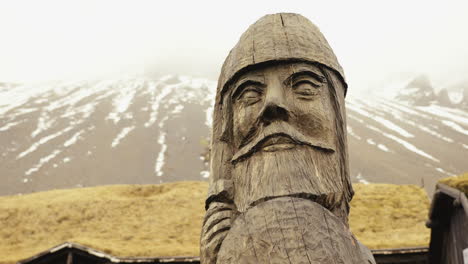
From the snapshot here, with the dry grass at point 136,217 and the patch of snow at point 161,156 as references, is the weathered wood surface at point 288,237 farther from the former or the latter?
the patch of snow at point 161,156

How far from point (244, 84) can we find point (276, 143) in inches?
23.2

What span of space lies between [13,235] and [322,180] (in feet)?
61.5

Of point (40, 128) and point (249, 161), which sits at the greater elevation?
point (40, 128)

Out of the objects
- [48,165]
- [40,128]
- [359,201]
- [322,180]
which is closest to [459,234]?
[322,180]

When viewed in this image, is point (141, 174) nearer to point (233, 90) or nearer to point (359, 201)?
point (359, 201)

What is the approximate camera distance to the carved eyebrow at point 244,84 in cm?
282

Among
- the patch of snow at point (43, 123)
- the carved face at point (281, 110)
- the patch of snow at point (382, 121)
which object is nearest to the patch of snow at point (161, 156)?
the patch of snow at point (43, 123)

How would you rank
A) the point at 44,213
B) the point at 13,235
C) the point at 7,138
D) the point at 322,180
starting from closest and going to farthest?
the point at 322,180, the point at 13,235, the point at 44,213, the point at 7,138

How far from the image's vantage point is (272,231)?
1918mm

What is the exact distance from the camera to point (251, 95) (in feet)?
9.37

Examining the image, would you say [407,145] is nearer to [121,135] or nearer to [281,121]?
[121,135]

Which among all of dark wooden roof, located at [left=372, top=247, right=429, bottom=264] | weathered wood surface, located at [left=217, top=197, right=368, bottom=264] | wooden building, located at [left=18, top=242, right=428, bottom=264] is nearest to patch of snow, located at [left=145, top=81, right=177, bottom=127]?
wooden building, located at [left=18, top=242, right=428, bottom=264]

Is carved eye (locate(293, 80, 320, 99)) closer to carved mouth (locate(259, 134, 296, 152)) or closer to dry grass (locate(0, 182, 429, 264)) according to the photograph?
carved mouth (locate(259, 134, 296, 152))

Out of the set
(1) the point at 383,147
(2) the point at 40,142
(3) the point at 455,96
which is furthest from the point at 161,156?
(3) the point at 455,96
